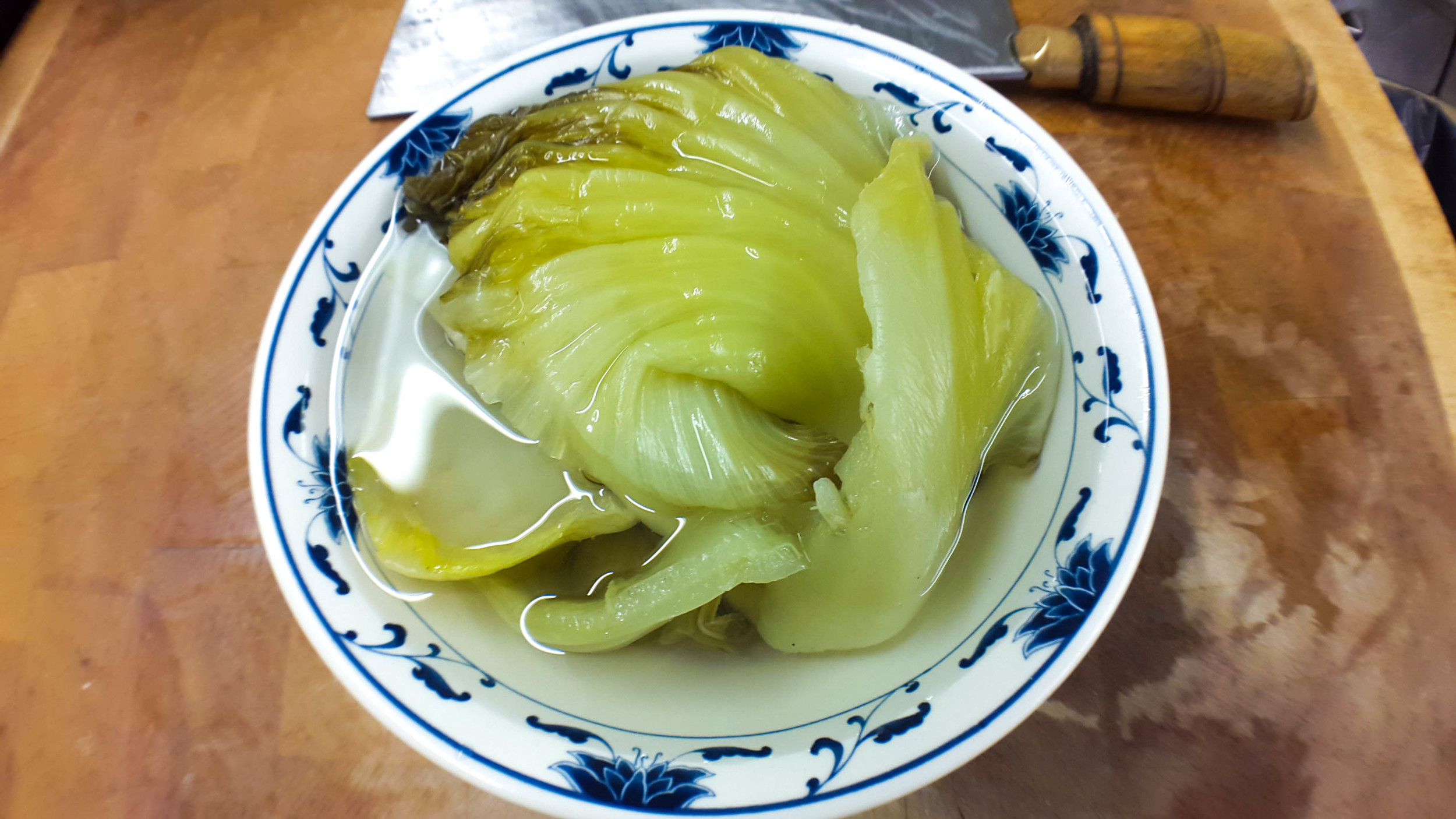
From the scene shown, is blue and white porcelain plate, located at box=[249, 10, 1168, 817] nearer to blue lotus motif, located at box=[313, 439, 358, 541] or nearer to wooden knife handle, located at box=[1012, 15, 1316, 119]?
blue lotus motif, located at box=[313, 439, 358, 541]

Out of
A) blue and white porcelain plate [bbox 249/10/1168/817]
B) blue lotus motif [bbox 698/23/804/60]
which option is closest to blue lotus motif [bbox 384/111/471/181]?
blue and white porcelain plate [bbox 249/10/1168/817]

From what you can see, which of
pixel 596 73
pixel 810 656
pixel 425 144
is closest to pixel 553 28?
pixel 596 73

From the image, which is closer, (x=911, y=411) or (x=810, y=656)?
(x=911, y=411)

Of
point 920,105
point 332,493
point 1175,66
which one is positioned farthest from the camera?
point 1175,66

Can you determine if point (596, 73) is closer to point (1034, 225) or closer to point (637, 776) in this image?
point (1034, 225)

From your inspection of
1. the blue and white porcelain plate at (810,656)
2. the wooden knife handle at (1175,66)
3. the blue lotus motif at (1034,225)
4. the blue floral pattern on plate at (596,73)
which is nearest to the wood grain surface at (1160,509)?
the wooden knife handle at (1175,66)

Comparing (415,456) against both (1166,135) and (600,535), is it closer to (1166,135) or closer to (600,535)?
(600,535)

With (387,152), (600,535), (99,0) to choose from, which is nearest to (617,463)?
(600,535)
